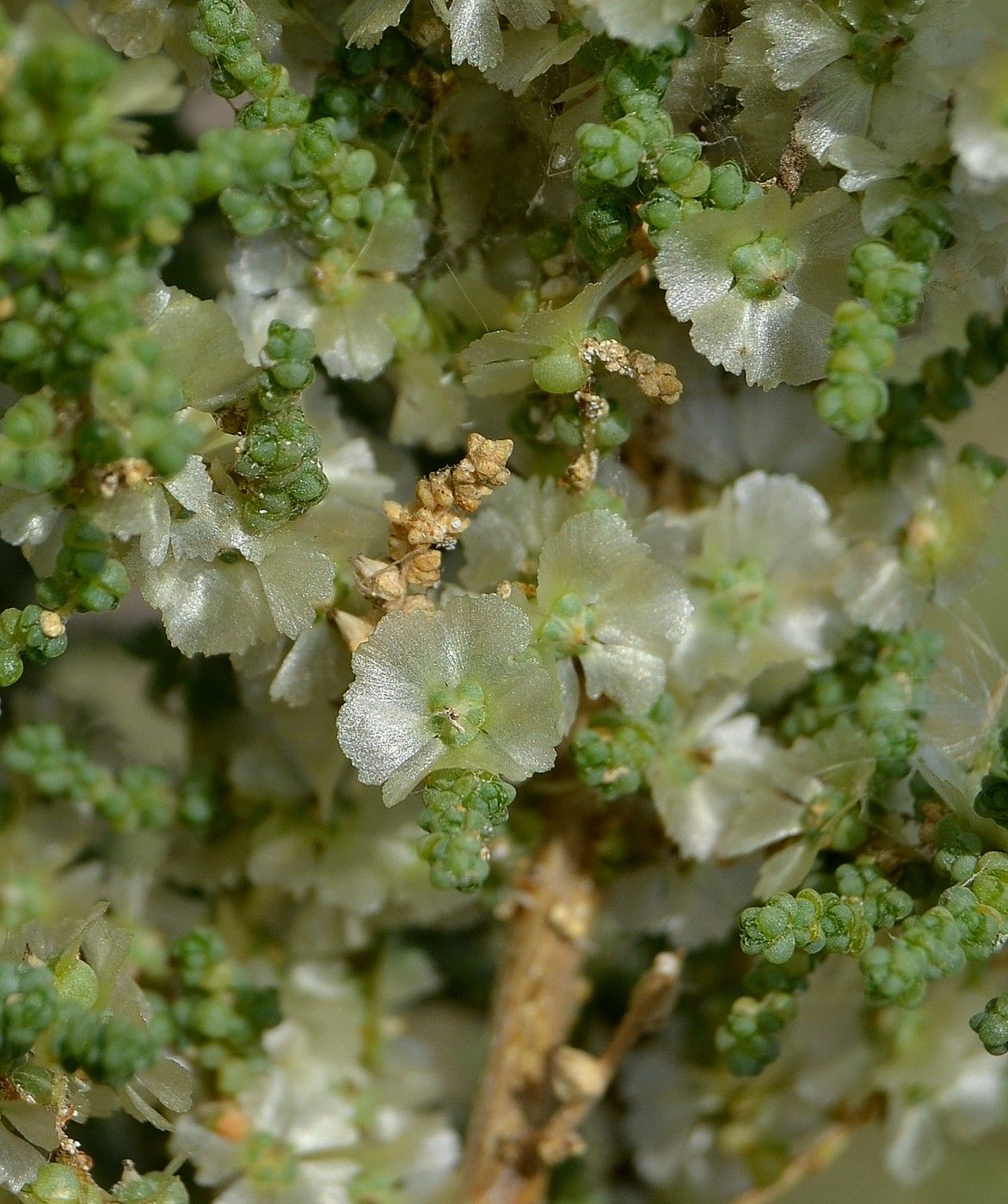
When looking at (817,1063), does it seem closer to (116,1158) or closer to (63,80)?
(116,1158)

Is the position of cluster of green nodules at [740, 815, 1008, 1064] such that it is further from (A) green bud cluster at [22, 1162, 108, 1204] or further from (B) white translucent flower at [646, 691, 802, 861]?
(A) green bud cluster at [22, 1162, 108, 1204]

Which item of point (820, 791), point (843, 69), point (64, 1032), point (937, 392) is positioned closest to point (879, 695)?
point (820, 791)

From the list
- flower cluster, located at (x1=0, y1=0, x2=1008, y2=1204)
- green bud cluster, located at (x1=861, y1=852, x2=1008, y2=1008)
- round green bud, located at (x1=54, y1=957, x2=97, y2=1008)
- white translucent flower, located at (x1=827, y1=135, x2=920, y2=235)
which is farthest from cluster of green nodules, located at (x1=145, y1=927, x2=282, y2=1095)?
white translucent flower, located at (x1=827, y1=135, x2=920, y2=235)

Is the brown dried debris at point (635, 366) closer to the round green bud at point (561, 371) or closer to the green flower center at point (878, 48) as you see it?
the round green bud at point (561, 371)

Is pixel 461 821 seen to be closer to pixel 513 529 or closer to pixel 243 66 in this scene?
pixel 513 529

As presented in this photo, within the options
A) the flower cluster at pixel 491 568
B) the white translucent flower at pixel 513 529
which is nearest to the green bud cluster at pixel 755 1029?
the flower cluster at pixel 491 568

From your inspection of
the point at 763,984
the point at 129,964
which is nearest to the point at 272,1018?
the point at 129,964

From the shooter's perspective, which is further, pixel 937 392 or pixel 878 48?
pixel 937 392
